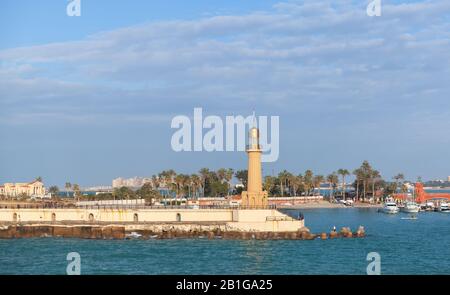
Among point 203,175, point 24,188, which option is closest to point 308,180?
point 203,175

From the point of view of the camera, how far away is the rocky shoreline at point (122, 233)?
5831 centimetres

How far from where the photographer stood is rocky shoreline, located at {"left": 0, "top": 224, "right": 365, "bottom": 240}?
2296 inches

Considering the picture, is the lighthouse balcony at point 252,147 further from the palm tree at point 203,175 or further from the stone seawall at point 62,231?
the palm tree at point 203,175

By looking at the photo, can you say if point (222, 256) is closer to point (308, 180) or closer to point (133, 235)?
point (133, 235)

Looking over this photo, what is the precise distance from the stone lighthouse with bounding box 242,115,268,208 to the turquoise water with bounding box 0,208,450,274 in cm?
645

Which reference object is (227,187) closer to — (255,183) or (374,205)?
(374,205)

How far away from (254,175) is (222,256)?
52.9 ft

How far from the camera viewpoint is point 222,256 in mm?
46812

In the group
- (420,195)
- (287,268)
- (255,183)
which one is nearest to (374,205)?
(420,195)

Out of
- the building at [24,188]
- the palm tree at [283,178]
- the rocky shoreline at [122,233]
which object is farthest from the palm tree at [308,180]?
the rocky shoreline at [122,233]

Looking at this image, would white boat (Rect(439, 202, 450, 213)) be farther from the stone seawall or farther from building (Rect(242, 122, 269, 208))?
the stone seawall

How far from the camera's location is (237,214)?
60344 mm

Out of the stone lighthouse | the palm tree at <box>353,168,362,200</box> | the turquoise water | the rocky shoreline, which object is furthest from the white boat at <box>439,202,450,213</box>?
the stone lighthouse
